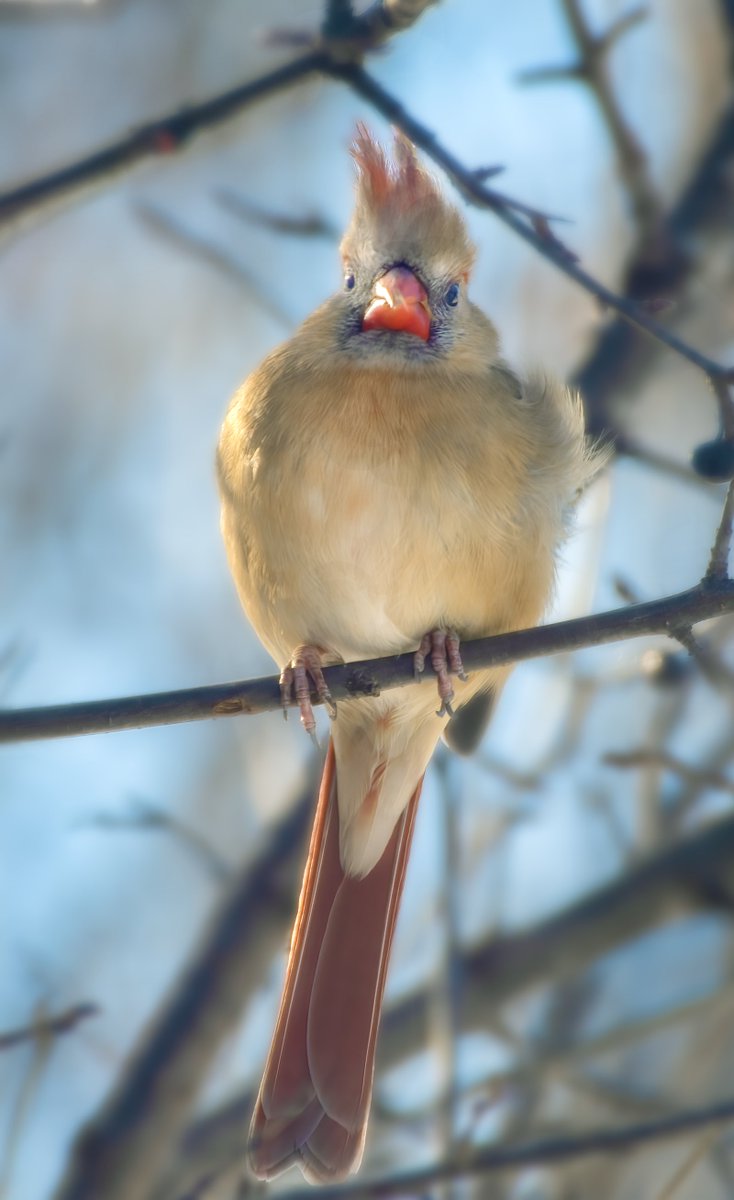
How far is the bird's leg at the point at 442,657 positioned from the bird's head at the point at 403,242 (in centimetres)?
72

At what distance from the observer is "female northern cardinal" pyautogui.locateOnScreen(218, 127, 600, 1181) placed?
3.03m

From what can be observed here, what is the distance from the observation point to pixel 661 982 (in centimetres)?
489

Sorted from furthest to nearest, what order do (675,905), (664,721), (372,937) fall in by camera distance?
(664,721)
(675,905)
(372,937)

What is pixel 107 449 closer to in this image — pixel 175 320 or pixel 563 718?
pixel 175 320

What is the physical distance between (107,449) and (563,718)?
8.37ft

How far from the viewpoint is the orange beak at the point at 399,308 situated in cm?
326

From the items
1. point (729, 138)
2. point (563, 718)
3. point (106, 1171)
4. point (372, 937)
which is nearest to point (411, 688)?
point (372, 937)

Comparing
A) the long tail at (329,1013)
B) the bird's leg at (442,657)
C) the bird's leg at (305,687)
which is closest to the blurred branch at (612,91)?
the bird's leg at (442,657)

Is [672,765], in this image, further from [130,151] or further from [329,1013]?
[130,151]

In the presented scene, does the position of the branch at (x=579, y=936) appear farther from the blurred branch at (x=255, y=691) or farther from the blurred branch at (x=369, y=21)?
the blurred branch at (x=369, y=21)

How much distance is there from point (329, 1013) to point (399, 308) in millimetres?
1587

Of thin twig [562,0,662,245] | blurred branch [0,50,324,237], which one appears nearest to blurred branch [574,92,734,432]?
thin twig [562,0,662,245]

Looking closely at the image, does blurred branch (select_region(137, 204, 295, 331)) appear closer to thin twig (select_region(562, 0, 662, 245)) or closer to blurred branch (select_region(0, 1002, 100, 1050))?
thin twig (select_region(562, 0, 662, 245))

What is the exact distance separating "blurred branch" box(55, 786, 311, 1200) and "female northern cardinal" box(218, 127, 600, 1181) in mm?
592
